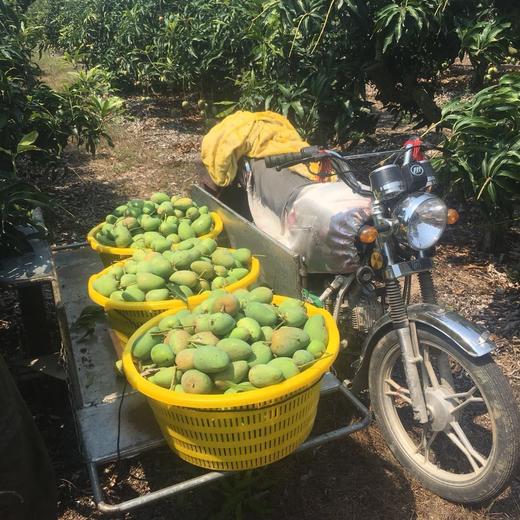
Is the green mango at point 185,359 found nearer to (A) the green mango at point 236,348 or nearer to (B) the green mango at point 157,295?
(A) the green mango at point 236,348

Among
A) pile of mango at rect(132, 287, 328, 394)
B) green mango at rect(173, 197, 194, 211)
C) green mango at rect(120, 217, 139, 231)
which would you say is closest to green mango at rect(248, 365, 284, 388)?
pile of mango at rect(132, 287, 328, 394)

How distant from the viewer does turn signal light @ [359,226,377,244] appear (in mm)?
2285

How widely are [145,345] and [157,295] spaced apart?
0.40 meters

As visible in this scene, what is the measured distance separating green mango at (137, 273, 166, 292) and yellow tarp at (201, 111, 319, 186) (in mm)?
1543

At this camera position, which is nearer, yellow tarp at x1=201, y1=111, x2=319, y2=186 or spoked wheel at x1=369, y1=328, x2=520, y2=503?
spoked wheel at x1=369, y1=328, x2=520, y2=503

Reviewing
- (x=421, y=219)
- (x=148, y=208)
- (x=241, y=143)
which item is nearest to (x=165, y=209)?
(x=148, y=208)

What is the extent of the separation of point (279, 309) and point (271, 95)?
3681mm

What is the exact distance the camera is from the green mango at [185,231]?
306cm

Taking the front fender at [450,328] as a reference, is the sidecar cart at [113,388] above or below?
below

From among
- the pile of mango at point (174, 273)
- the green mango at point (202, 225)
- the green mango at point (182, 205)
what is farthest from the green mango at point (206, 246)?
the green mango at point (182, 205)

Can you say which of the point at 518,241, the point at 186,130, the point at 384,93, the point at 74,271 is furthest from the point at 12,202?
the point at 186,130

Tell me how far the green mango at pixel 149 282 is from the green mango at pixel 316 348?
2.65 ft

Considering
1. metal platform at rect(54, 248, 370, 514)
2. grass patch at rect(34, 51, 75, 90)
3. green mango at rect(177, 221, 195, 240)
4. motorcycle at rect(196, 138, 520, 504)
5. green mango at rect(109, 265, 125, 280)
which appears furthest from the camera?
grass patch at rect(34, 51, 75, 90)

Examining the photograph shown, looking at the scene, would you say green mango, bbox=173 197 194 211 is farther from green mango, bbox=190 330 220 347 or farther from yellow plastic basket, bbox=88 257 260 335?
green mango, bbox=190 330 220 347
